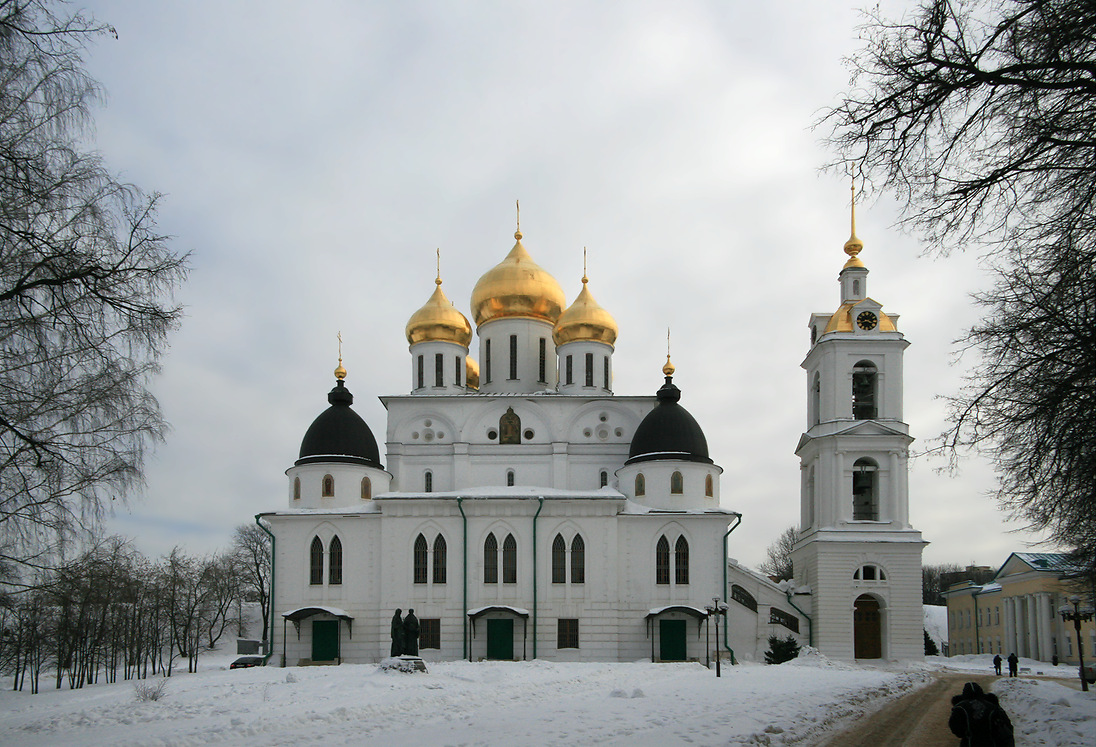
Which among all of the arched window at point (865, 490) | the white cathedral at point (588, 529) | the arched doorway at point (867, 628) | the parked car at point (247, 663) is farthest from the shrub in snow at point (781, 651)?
the parked car at point (247, 663)

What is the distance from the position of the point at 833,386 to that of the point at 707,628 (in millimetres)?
9281

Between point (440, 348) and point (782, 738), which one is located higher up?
point (440, 348)

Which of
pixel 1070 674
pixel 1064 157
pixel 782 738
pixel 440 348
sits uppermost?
pixel 440 348

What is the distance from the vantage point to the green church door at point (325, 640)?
2972cm

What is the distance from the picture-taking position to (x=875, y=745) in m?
12.2

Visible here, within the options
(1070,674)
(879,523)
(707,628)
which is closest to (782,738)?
(707,628)

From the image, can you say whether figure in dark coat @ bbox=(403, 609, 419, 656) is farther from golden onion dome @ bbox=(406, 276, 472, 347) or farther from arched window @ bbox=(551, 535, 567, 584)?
golden onion dome @ bbox=(406, 276, 472, 347)

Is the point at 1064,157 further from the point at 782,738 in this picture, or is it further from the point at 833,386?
the point at 833,386

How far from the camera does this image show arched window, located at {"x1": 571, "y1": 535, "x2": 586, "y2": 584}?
30.3m

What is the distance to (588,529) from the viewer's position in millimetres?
30547

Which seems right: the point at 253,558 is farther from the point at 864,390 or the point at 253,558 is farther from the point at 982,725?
the point at 982,725

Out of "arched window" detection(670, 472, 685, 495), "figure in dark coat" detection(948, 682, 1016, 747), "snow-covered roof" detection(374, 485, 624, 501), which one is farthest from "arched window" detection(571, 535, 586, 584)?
"figure in dark coat" detection(948, 682, 1016, 747)

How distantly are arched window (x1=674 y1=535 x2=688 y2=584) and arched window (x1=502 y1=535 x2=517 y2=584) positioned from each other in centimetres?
495

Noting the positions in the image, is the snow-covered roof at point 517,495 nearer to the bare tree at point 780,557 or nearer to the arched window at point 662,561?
the arched window at point 662,561
